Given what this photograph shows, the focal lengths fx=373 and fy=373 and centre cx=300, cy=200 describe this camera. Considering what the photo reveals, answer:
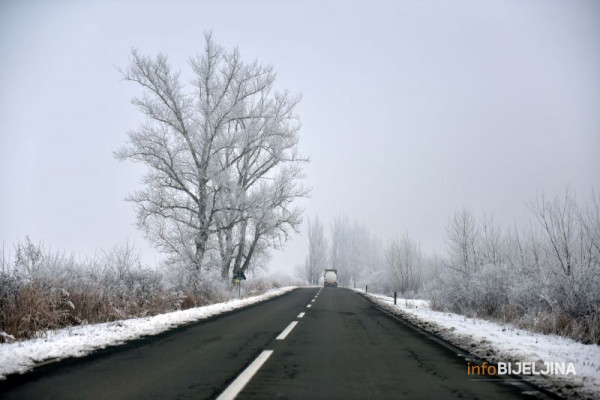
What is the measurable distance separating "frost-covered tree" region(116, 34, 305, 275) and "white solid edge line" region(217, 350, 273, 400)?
45.9ft

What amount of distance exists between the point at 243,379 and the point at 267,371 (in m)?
0.52

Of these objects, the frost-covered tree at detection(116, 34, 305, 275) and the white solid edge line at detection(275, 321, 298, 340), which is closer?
the white solid edge line at detection(275, 321, 298, 340)

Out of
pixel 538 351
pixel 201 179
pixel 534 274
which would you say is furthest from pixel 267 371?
pixel 201 179

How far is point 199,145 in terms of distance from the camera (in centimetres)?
2122

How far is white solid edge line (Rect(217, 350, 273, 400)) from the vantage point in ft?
12.2

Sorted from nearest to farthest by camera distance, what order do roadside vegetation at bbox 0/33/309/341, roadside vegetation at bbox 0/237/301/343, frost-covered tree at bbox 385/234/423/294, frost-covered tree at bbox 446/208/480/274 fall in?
1. roadside vegetation at bbox 0/237/301/343
2. roadside vegetation at bbox 0/33/309/341
3. frost-covered tree at bbox 446/208/480/274
4. frost-covered tree at bbox 385/234/423/294

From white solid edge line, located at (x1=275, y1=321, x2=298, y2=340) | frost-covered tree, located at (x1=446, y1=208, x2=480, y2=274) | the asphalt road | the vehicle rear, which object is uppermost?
frost-covered tree, located at (x1=446, y1=208, x2=480, y2=274)

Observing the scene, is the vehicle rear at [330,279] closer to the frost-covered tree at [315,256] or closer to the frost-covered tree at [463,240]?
the frost-covered tree at [315,256]

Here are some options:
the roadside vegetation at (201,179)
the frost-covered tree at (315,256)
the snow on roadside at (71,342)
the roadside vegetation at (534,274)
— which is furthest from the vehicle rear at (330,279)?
the snow on roadside at (71,342)

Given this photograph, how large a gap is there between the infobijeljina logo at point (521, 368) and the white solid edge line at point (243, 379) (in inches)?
112

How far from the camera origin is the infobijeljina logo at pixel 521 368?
4996 mm

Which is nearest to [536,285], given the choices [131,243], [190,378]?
[190,378]

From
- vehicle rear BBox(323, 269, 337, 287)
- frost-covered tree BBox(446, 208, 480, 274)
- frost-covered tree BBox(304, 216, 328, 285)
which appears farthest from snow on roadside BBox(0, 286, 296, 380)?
frost-covered tree BBox(304, 216, 328, 285)

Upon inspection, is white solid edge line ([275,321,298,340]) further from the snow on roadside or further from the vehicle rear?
the vehicle rear
